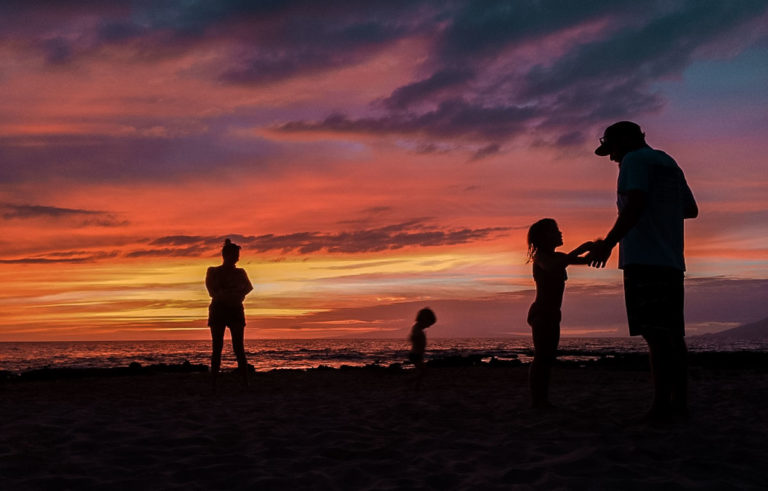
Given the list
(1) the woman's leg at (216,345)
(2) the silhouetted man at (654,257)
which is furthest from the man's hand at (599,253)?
(1) the woman's leg at (216,345)

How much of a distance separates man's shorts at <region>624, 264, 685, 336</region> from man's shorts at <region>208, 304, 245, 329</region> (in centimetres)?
609

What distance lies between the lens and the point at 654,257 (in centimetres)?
478

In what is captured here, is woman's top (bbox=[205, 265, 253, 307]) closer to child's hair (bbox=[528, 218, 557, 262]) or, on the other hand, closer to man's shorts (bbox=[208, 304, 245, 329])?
man's shorts (bbox=[208, 304, 245, 329])

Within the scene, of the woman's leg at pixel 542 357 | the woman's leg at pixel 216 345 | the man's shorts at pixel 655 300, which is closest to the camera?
the man's shorts at pixel 655 300

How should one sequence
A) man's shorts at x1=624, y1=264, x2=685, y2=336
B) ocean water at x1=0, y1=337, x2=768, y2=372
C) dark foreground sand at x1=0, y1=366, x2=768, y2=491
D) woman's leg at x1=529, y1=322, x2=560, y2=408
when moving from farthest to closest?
ocean water at x1=0, y1=337, x2=768, y2=372, woman's leg at x1=529, y1=322, x2=560, y2=408, man's shorts at x1=624, y1=264, x2=685, y2=336, dark foreground sand at x1=0, y1=366, x2=768, y2=491

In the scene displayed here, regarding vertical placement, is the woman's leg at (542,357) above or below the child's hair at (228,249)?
below

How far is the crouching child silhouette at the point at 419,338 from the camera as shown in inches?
387

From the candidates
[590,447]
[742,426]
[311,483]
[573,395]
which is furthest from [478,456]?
[573,395]

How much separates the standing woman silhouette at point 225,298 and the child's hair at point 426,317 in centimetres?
311

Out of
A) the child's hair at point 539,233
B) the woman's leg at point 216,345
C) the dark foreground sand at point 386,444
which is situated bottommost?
the dark foreground sand at point 386,444

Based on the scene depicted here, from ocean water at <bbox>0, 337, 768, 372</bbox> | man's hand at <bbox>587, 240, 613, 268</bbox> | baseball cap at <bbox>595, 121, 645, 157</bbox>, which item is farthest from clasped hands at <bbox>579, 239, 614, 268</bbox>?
ocean water at <bbox>0, 337, 768, 372</bbox>

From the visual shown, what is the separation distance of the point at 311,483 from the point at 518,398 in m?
4.47

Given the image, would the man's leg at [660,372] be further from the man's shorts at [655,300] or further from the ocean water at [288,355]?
the ocean water at [288,355]

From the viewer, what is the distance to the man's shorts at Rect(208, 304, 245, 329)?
8.92m
